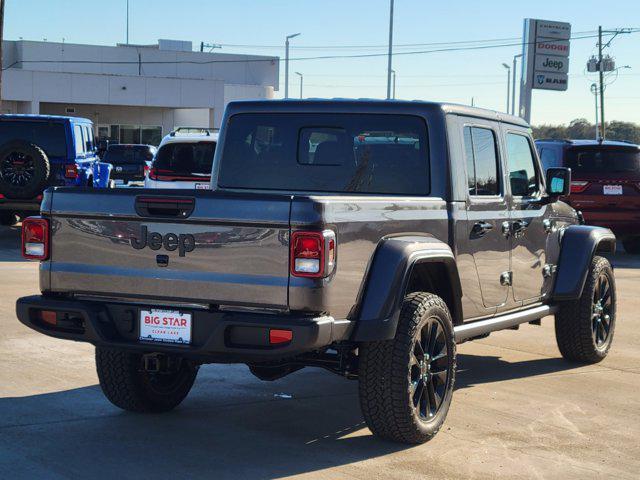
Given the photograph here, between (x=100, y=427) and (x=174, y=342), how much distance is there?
982 millimetres

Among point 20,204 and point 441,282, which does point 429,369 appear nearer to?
point 441,282

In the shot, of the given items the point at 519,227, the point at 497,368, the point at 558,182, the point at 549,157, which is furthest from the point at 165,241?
the point at 549,157

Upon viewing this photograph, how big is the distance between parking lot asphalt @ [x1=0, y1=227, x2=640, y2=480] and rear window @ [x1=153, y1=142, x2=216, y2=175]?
22.5 feet

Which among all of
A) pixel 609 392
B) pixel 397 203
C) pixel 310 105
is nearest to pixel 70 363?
pixel 310 105

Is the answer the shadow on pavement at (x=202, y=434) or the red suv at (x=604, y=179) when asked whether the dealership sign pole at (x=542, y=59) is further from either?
the shadow on pavement at (x=202, y=434)

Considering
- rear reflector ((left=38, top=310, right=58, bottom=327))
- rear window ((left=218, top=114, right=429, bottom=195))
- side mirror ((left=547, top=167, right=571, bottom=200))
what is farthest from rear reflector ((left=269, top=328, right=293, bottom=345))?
side mirror ((left=547, top=167, right=571, bottom=200))

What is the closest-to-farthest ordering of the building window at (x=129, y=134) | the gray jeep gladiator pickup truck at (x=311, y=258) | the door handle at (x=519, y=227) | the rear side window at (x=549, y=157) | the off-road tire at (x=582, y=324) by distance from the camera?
the gray jeep gladiator pickup truck at (x=311, y=258) → the door handle at (x=519, y=227) → the off-road tire at (x=582, y=324) → the rear side window at (x=549, y=157) → the building window at (x=129, y=134)

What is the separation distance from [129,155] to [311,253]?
33.1 m

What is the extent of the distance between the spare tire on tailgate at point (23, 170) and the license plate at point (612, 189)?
8.74m

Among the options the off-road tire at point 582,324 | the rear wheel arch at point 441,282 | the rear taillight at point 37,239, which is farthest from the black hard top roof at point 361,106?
the rear taillight at point 37,239

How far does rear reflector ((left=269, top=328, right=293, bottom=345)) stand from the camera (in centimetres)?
560

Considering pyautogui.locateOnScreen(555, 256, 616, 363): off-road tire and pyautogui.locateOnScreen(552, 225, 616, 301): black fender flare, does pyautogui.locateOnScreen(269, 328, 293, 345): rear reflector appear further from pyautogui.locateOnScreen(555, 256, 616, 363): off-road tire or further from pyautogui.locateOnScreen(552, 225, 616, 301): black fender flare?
pyautogui.locateOnScreen(555, 256, 616, 363): off-road tire

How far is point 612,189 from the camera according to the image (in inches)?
709

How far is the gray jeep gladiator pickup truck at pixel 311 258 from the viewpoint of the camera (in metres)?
5.70
